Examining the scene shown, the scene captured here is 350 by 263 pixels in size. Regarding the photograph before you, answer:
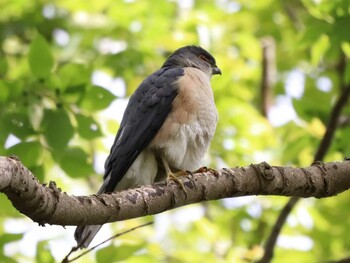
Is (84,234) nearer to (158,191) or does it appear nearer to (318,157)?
(158,191)

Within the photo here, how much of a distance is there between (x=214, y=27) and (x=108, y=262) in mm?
3792

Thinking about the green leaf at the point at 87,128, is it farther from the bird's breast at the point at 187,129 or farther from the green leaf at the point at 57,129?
the bird's breast at the point at 187,129

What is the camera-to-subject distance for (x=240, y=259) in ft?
18.1

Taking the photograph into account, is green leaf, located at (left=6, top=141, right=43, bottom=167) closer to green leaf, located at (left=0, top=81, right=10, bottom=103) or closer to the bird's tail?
green leaf, located at (left=0, top=81, right=10, bottom=103)

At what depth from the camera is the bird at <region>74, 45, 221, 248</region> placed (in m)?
4.30

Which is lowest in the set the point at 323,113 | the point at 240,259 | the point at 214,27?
the point at 240,259

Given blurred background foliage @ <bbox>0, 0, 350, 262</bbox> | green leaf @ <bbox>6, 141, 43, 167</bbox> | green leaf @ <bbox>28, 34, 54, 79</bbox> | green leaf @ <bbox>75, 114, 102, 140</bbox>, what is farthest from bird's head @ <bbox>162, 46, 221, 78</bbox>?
green leaf @ <bbox>6, 141, 43, 167</bbox>

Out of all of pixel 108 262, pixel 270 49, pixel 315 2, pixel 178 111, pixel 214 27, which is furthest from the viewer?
pixel 270 49

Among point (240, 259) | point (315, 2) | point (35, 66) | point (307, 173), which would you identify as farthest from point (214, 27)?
point (307, 173)

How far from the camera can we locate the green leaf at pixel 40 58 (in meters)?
3.94

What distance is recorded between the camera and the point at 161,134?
14.5ft

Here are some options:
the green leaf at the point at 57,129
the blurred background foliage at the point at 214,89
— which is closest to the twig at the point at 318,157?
the blurred background foliage at the point at 214,89

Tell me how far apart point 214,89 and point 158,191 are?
304 centimetres

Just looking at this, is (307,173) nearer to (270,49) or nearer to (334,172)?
(334,172)
